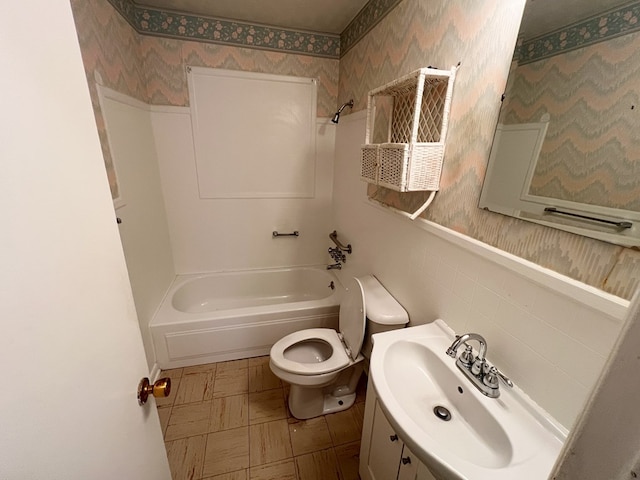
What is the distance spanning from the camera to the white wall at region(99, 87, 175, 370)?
1460 millimetres

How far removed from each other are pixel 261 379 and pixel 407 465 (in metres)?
1.18

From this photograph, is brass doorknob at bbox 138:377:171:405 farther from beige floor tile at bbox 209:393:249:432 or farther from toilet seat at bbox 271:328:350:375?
beige floor tile at bbox 209:393:249:432

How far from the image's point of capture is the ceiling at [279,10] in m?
1.68

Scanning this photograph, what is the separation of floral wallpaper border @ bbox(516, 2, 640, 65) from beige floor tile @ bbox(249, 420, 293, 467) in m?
1.90

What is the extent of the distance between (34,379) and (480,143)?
1192 mm

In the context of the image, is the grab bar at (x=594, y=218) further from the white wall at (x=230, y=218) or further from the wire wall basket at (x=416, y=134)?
the white wall at (x=230, y=218)

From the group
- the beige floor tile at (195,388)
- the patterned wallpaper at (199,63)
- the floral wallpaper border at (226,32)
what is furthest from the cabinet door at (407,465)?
the floral wallpaper border at (226,32)

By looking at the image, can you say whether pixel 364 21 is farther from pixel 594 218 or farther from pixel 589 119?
pixel 594 218

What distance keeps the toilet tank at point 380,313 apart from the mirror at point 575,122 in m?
0.69

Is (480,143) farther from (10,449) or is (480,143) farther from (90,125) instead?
(10,449)

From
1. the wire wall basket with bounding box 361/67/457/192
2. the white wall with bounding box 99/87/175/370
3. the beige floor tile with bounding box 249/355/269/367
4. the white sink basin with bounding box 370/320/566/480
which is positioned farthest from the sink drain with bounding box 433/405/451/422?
the white wall with bounding box 99/87/175/370

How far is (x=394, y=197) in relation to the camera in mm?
1436

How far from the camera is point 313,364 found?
145 cm

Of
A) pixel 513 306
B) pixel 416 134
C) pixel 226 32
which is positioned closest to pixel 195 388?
pixel 513 306
